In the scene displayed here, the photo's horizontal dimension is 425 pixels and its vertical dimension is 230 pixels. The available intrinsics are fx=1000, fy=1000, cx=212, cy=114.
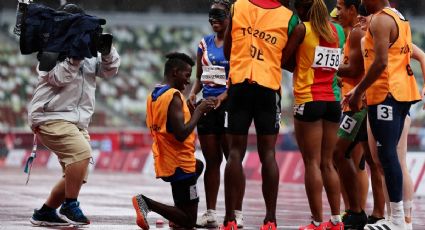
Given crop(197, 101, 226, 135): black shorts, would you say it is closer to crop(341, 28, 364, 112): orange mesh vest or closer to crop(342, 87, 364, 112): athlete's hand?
crop(341, 28, 364, 112): orange mesh vest

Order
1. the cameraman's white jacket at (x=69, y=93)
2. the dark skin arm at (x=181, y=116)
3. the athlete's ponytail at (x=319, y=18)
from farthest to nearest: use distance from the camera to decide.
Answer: the cameraman's white jacket at (x=69, y=93) → the dark skin arm at (x=181, y=116) → the athlete's ponytail at (x=319, y=18)

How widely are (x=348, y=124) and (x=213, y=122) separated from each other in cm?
137

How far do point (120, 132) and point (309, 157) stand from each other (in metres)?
25.2

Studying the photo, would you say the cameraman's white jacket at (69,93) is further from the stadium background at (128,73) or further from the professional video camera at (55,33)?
the stadium background at (128,73)

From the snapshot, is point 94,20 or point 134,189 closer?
point 94,20

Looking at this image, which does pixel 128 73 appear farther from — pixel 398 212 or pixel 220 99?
pixel 398 212

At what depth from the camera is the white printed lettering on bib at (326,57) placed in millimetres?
8633

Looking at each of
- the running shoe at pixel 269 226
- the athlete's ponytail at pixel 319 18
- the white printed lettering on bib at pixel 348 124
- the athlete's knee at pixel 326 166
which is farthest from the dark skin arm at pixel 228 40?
the white printed lettering on bib at pixel 348 124

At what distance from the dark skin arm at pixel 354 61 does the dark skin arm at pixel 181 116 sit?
1270 millimetres

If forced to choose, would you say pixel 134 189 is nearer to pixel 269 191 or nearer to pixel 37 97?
pixel 37 97

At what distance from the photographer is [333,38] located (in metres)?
8.66

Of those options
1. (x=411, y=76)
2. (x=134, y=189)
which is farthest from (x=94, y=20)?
(x=134, y=189)

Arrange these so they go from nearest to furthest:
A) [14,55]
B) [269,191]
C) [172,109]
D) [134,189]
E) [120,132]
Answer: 1. [269,191]
2. [172,109]
3. [134,189]
4. [120,132]
5. [14,55]

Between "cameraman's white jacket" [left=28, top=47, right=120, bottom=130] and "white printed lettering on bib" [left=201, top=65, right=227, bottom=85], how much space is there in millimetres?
872
